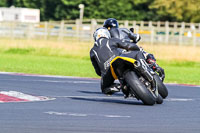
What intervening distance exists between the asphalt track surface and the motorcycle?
215mm

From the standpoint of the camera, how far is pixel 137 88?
441 inches

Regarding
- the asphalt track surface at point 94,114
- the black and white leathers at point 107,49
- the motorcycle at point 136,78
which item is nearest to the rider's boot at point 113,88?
the asphalt track surface at point 94,114

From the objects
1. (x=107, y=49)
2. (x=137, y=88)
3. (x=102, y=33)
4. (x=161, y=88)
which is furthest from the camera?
(x=161, y=88)

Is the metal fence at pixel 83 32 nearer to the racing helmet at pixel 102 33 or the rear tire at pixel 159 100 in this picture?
the racing helmet at pixel 102 33

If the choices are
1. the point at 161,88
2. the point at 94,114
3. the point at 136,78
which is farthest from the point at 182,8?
the point at 94,114

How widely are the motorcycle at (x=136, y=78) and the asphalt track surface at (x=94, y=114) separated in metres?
0.22

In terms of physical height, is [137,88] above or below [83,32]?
above

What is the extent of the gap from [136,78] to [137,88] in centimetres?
18

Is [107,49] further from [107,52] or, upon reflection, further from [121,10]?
[121,10]

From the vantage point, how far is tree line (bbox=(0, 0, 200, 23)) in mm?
67688

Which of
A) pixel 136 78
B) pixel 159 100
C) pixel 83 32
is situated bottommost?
pixel 83 32

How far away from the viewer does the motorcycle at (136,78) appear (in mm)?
11227

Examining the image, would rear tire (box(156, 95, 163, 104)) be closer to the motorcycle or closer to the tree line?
the motorcycle

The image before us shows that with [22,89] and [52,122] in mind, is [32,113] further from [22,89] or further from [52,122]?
[22,89]
